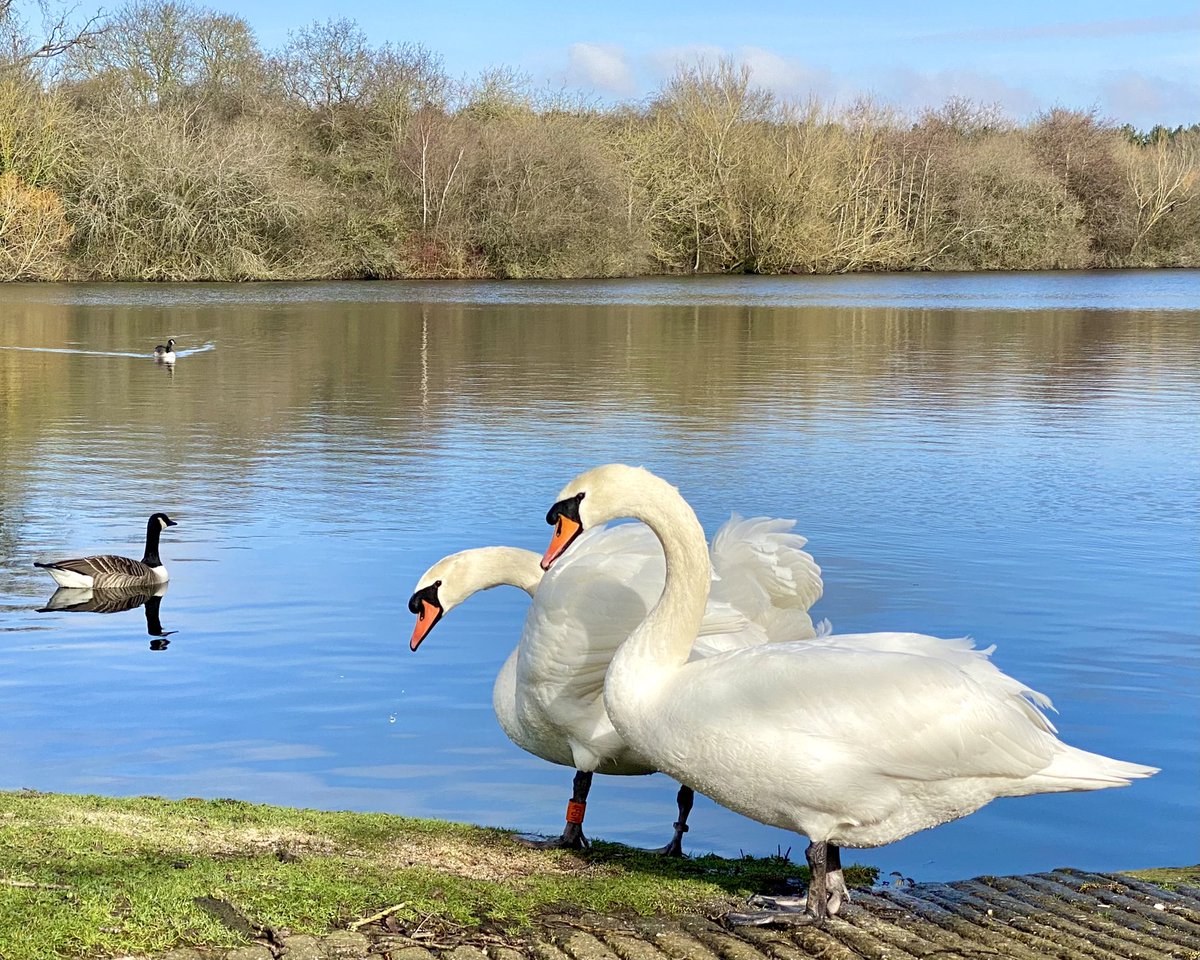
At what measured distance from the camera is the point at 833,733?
15.6 feet

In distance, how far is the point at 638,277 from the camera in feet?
218

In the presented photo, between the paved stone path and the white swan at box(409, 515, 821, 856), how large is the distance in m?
1.25

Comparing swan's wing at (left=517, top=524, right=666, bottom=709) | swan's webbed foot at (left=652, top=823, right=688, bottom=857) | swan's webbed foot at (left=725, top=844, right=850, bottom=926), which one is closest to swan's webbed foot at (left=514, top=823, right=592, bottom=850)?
swan's webbed foot at (left=652, top=823, right=688, bottom=857)

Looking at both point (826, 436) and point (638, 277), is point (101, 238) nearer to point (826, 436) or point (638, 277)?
point (638, 277)

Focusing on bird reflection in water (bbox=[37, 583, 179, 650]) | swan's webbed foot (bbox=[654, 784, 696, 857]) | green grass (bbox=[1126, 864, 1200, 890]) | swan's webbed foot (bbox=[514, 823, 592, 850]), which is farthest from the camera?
bird reflection in water (bbox=[37, 583, 179, 650])

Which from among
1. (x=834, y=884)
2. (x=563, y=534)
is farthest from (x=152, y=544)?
(x=834, y=884)

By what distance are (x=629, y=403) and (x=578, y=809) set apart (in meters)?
15.5

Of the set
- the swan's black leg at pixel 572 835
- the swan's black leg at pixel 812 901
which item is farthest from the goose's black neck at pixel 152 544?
the swan's black leg at pixel 812 901

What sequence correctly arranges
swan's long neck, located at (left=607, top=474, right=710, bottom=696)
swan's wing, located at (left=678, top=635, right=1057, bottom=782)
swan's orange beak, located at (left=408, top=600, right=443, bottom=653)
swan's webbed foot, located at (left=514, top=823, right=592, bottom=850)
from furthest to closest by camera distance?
swan's orange beak, located at (left=408, top=600, right=443, bottom=653)
swan's webbed foot, located at (left=514, top=823, right=592, bottom=850)
swan's long neck, located at (left=607, top=474, right=710, bottom=696)
swan's wing, located at (left=678, top=635, right=1057, bottom=782)

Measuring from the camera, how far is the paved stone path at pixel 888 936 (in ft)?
13.4

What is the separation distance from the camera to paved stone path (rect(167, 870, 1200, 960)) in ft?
13.4

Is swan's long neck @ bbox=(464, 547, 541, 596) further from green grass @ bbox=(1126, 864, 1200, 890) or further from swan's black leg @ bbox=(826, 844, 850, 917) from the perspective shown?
green grass @ bbox=(1126, 864, 1200, 890)

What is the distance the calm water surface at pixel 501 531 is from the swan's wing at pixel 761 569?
3.56 feet

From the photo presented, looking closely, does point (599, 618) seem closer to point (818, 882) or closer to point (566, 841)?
point (566, 841)
